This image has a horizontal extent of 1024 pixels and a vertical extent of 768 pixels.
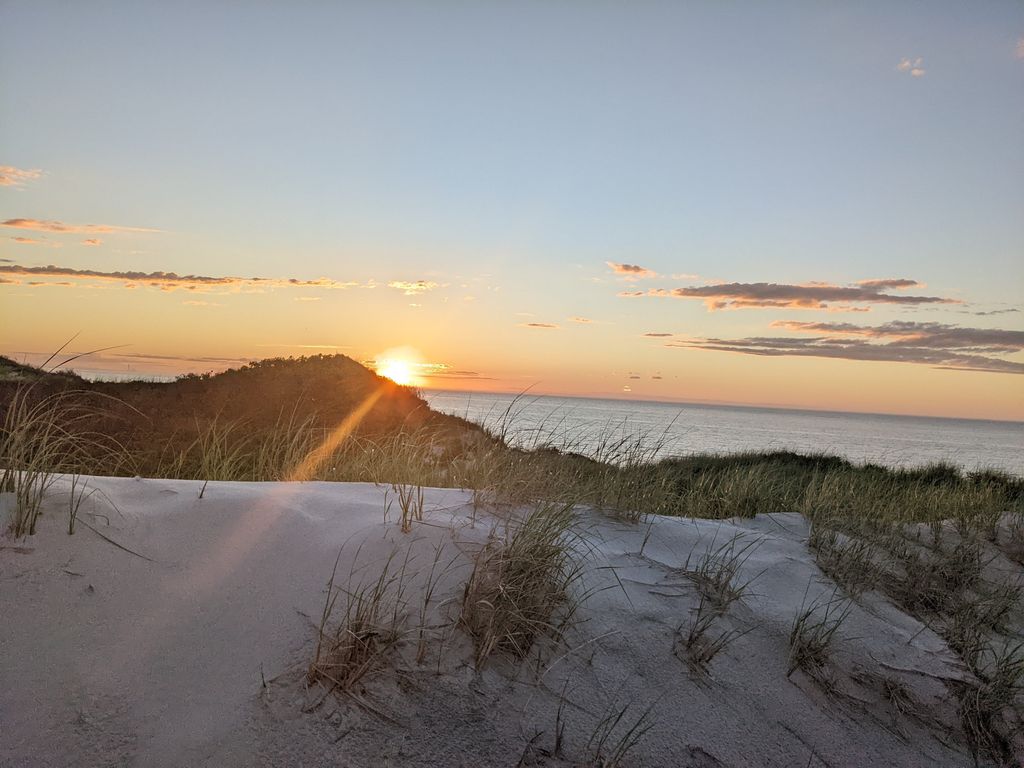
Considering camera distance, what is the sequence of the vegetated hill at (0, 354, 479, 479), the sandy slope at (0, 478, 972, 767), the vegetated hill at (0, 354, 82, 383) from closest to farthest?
the sandy slope at (0, 478, 972, 767), the vegetated hill at (0, 354, 479, 479), the vegetated hill at (0, 354, 82, 383)

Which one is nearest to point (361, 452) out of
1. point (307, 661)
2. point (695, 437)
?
point (307, 661)

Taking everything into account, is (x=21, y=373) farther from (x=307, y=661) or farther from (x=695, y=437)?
(x=695, y=437)

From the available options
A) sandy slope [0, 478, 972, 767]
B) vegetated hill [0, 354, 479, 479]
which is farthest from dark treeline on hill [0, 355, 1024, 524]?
sandy slope [0, 478, 972, 767]

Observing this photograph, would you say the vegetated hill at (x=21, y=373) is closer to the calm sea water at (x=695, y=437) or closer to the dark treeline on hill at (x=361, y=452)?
the dark treeline on hill at (x=361, y=452)

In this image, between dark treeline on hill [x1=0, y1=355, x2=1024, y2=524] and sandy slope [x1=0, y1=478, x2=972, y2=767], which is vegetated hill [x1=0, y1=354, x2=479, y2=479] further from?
sandy slope [x1=0, y1=478, x2=972, y2=767]

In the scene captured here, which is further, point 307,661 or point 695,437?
point 695,437

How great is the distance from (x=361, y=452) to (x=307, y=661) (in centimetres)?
573

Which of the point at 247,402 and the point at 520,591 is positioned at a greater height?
the point at 520,591

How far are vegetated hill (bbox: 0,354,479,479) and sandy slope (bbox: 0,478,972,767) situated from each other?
23.7ft

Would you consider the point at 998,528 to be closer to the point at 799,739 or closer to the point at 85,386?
the point at 799,739

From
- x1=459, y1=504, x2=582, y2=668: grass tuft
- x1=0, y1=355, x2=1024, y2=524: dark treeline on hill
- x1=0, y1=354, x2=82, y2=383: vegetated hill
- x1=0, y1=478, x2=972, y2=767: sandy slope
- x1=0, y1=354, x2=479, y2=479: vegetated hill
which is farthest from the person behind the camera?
x1=0, y1=354, x2=82, y2=383: vegetated hill

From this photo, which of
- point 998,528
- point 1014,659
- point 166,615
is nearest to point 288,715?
point 166,615

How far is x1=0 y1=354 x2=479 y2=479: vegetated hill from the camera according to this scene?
1104cm

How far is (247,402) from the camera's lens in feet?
A: 45.2
